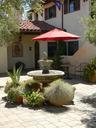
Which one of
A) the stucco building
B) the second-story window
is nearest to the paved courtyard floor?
the stucco building

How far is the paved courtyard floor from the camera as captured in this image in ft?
24.0

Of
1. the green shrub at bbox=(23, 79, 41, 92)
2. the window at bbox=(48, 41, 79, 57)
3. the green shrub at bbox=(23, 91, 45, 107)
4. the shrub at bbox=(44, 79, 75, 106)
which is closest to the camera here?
the shrub at bbox=(44, 79, 75, 106)

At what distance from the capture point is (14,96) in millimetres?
9688

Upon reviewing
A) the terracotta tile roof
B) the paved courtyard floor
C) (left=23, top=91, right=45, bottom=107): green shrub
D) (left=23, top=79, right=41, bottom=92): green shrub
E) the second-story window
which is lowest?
the paved courtyard floor

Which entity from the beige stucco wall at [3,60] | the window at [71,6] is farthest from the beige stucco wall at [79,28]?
the beige stucco wall at [3,60]

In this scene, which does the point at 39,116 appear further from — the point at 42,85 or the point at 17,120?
the point at 42,85

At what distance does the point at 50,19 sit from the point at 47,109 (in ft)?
49.7

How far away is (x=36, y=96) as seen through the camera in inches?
365

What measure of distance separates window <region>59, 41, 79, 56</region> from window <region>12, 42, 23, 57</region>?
3.79 m

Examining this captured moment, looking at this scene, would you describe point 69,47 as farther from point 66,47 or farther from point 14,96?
point 14,96

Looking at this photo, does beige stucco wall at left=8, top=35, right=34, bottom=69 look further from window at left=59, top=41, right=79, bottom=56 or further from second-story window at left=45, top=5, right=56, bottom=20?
window at left=59, top=41, right=79, bottom=56

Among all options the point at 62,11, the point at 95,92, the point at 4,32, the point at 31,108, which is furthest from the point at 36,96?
the point at 62,11

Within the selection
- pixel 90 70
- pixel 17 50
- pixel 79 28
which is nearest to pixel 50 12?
pixel 17 50

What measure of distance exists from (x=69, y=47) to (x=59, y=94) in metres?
12.1
